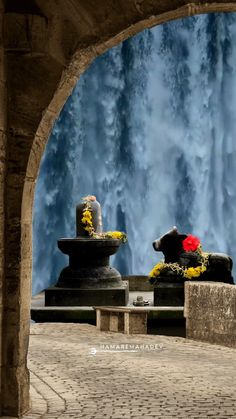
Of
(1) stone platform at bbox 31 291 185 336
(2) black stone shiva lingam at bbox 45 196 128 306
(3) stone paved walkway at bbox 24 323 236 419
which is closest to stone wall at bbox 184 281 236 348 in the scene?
(3) stone paved walkway at bbox 24 323 236 419

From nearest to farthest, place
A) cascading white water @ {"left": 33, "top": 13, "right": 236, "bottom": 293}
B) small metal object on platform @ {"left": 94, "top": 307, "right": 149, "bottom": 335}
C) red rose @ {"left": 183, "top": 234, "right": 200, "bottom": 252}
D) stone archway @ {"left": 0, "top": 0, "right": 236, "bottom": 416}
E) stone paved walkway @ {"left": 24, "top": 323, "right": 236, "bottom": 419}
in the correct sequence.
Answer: stone archway @ {"left": 0, "top": 0, "right": 236, "bottom": 416}, stone paved walkway @ {"left": 24, "top": 323, "right": 236, "bottom": 419}, small metal object on platform @ {"left": 94, "top": 307, "right": 149, "bottom": 335}, red rose @ {"left": 183, "top": 234, "right": 200, "bottom": 252}, cascading white water @ {"left": 33, "top": 13, "right": 236, "bottom": 293}

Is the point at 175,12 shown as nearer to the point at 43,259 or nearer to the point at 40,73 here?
the point at 40,73

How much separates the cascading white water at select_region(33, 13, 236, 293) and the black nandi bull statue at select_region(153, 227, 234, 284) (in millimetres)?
16073

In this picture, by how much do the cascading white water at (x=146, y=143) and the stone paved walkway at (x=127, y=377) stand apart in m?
18.3

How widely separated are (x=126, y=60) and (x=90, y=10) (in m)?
23.7

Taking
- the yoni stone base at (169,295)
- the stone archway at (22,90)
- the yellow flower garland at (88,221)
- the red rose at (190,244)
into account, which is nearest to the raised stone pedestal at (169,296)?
the yoni stone base at (169,295)

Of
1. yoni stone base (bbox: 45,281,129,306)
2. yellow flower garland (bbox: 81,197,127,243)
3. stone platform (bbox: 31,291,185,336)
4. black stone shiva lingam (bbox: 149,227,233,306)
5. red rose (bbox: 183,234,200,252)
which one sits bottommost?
stone platform (bbox: 31,291,185,336)

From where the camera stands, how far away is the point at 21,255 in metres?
5.29

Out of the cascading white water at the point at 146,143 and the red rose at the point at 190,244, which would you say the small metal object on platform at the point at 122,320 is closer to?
the red rose at the point at 190,244

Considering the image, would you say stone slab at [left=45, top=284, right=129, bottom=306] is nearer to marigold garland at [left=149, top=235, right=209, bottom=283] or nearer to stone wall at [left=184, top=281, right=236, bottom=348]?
marigold garland at [left=149, top=235, right=209, bottom=283]

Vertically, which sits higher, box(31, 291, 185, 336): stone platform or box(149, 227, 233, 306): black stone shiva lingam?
box(149, 227, 233, 306): black stone shiva lingam

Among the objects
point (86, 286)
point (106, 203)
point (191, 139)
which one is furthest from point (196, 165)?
point (86, 286)

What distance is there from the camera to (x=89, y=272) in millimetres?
12266

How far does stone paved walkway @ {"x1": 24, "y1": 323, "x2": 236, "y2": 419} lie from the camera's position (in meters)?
5.46
